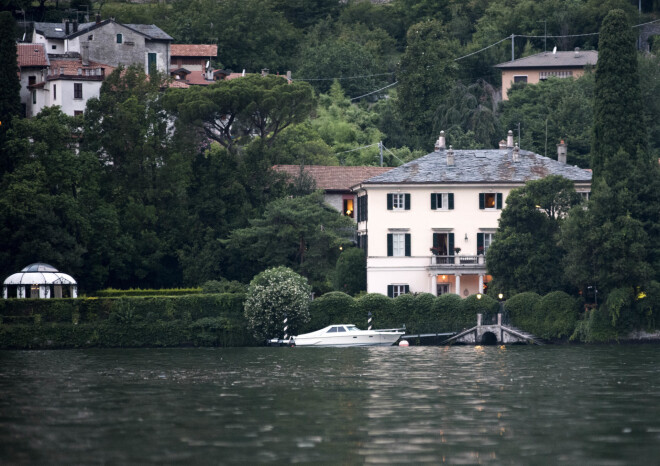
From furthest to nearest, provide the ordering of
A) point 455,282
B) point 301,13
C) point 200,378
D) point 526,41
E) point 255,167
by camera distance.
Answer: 1. point 301,13
2. point 526,41
3. point 255,167
4. point 455,282
5. point 200,378

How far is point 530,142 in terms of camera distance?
107562mm

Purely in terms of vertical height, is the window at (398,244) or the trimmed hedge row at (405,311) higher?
the window at (398,244)

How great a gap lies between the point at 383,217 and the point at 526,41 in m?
57.5

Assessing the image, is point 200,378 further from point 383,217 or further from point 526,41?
point 526,41

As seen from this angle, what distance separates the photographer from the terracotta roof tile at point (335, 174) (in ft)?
315

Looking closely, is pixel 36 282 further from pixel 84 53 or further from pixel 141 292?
pixel 84 53

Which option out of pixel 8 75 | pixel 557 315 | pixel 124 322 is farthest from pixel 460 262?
pixel 8 75

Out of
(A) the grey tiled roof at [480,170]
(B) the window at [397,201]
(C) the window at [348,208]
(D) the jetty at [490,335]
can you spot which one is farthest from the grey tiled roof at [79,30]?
(D) the jetty at [490,335]

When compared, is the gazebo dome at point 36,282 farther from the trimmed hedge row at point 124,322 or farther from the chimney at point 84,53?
the chimney at point 84,53

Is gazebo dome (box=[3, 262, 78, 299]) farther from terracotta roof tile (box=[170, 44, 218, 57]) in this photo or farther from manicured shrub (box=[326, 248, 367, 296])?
terracotta roof tile (box=[170, 44, 218, 57])

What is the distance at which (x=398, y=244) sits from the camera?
8400 cm

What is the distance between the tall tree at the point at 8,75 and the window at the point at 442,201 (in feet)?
98.3

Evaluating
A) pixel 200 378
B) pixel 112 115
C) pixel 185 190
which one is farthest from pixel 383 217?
pixel 200 378

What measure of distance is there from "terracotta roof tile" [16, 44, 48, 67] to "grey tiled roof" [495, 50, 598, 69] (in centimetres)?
4506
